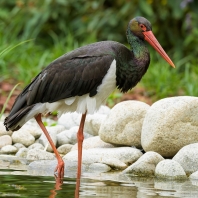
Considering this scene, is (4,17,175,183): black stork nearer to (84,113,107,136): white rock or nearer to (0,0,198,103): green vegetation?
(84,113,107,136): white rock

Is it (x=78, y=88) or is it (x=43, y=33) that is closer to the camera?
(x=78, y=88)

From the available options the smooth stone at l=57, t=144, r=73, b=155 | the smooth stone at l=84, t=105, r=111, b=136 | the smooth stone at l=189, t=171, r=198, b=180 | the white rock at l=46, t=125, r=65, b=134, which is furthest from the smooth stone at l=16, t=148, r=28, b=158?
the smooth stone at l=189, t=171, r=198, b=180

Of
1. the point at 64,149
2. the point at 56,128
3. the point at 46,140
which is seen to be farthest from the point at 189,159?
the point at 56,128

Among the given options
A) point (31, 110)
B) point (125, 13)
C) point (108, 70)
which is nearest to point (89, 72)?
point (108, 70)

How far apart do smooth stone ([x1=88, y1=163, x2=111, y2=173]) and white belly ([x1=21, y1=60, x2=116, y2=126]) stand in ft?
1.82

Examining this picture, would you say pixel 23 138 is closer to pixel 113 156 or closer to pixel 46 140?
pixel 46 140

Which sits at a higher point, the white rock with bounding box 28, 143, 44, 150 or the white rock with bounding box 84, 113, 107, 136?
the white rock with bounding box 84, 113, 107, 136

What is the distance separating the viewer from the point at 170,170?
624cm

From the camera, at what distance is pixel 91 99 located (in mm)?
6738

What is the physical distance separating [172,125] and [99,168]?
90 centimetres

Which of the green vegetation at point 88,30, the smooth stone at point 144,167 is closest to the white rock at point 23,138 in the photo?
the smooth stone at point 144,167

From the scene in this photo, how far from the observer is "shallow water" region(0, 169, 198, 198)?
524 centimetres

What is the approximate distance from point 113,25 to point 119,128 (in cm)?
526

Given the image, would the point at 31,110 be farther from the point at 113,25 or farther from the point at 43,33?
the point at 43,33
